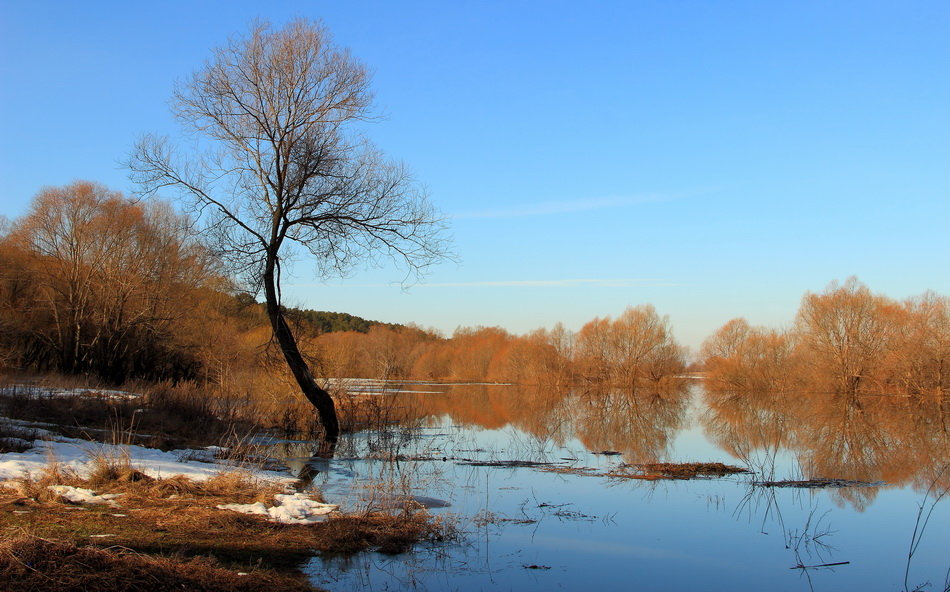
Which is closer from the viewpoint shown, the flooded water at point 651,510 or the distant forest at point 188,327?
the flooded water at point 651,510

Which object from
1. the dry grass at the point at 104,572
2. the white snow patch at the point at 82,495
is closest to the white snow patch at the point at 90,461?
the white snow patch at the point at 82,495

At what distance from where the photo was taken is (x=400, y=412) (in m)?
23.8

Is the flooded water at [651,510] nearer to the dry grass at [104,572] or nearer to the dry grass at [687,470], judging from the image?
the dry grass at [687,470]

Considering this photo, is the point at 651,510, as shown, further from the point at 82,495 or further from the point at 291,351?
the point at 291,351

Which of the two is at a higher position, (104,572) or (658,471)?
(104,572)

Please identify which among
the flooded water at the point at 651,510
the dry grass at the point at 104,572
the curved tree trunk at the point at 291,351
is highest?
the curved tree trunk at the point at 291,351

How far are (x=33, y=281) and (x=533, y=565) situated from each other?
103 feet

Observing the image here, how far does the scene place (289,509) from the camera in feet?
25.7

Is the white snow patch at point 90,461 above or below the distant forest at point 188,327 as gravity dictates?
below

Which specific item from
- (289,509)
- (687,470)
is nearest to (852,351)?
(687,470)

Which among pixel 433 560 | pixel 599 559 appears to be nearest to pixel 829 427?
pixel 599 559

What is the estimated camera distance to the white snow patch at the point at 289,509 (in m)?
7.53

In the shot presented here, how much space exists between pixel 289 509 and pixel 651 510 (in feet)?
17.4

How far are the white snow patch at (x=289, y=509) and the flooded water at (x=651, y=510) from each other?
539mm
